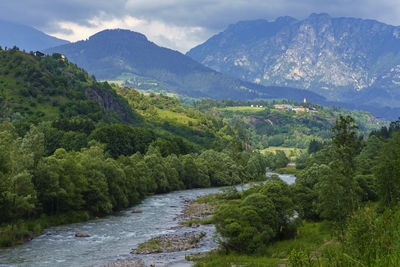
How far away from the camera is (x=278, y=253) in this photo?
5362 centimetres

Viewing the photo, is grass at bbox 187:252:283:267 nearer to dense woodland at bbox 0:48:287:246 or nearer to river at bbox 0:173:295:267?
river at bbox 0:173:295:267

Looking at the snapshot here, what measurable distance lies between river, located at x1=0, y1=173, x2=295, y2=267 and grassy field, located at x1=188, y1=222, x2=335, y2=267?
4.56 metres

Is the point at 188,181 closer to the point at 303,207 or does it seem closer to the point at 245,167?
the point at 245,167

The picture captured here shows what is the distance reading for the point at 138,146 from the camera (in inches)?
7293

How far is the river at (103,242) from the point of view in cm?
5500

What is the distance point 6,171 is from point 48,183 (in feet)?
27.7

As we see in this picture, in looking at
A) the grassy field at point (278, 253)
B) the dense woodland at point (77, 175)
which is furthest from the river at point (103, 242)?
the grassy field at point (278, 253)

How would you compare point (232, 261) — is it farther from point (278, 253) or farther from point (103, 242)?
point (103, 242)

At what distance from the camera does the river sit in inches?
2165

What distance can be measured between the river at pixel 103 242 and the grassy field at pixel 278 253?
15.0ft

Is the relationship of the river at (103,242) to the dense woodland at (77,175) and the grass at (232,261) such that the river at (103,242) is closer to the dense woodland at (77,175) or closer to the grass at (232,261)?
the grass at (232,261)

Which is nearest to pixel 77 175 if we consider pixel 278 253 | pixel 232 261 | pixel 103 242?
pixel 103 242

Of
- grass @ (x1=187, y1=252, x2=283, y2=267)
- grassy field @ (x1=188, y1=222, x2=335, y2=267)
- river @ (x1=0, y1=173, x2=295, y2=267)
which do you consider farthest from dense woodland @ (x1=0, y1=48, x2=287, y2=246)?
grassy field @ (x1=188, y1=222, x2=335, y2=267)

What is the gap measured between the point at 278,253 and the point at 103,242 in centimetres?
2994
